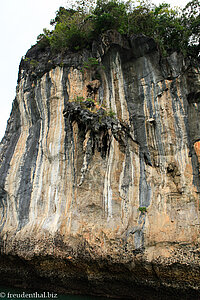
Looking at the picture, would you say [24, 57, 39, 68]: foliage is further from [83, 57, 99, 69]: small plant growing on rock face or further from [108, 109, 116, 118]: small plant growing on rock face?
[108, 109, 116, 118]: small plant growing on rock face

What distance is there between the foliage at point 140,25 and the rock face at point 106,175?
1.50 m

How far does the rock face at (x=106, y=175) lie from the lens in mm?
8883

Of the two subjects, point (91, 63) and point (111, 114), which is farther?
point (91, 63)

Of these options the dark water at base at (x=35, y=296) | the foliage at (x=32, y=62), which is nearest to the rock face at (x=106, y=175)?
the dark water at base at (x=35, y=296)

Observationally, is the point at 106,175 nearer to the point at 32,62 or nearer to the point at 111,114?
the point at 111,114

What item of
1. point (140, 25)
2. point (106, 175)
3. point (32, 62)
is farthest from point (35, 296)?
point (140, 25)

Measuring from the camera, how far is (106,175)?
415 inches

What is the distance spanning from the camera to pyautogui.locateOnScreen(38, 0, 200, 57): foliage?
44.7 feet

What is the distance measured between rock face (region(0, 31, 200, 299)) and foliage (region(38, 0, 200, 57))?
1.50 meters

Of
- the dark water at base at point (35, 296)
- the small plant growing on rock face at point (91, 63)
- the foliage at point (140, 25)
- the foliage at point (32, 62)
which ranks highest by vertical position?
the foliage at point (140, 25)

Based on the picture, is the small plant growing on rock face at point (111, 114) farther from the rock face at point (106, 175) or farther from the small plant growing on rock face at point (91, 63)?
the small plant growing on rock face at point (91, 63)

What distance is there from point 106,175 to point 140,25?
9.61 m

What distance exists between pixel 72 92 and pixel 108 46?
3255 millimetres

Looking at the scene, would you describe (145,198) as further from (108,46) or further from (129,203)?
(108,46)
